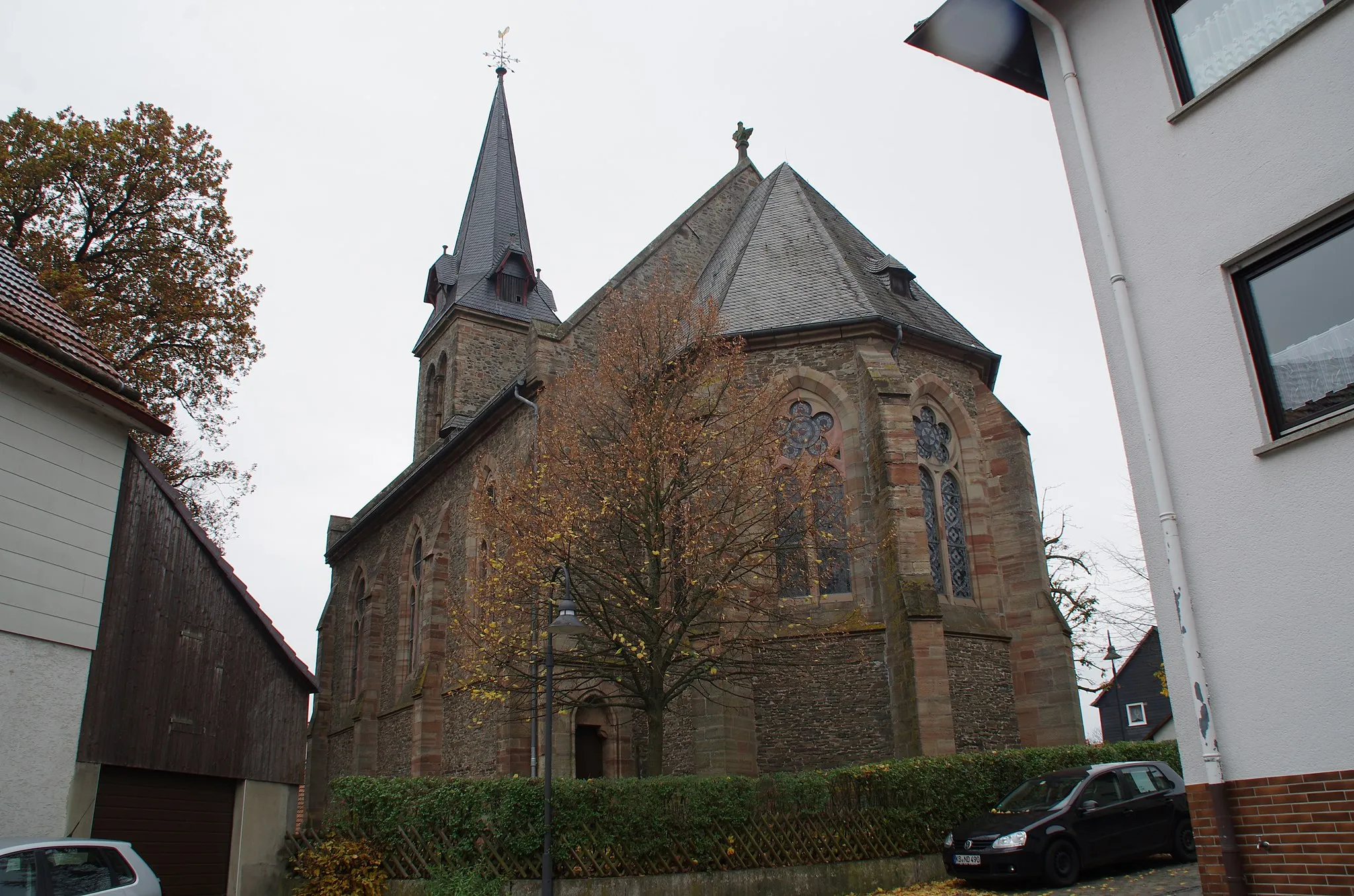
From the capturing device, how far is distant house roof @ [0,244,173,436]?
1087 cm

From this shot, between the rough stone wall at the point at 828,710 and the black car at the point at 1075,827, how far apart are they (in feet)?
12.7

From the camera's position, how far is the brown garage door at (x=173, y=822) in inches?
450

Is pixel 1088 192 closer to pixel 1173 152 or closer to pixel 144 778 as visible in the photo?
pixel 1173 152

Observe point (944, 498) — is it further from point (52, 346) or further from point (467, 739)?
point (52, 346)

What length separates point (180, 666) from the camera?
12453 millimetres

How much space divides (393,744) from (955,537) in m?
16.0

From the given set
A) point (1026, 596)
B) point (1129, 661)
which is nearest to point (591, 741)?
point (1026, 596)

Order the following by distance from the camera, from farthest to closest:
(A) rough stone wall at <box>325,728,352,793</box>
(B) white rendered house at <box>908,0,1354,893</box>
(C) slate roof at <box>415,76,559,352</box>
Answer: (C) slate roof at <box>415,76,559,352</box> < (A) rough stone wall at <box>325,728,352,793</box> < (B) white rendered house at <box>908,0,1354,893</box>

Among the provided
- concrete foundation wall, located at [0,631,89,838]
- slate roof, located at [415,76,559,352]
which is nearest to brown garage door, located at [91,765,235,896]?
concrete foundation wall, located at [0,631,89,838]

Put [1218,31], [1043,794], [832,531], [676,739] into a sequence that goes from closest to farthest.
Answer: [1218,31] < [1043,794] < [832,531] < [676,739]

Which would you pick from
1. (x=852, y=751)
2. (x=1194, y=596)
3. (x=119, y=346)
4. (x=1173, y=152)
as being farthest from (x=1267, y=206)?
(x=119, y=346)

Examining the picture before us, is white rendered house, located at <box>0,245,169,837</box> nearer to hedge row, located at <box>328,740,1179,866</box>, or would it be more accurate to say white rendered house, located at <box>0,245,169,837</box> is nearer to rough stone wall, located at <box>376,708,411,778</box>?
hedge row, located at <box>328,740,1179,866</box>

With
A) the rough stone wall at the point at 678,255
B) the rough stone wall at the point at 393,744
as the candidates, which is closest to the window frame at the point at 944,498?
the rough stone wall at the point at 678,255

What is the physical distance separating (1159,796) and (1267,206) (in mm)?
8171
